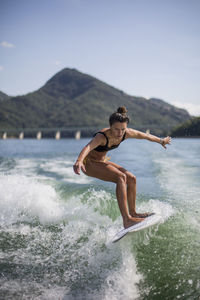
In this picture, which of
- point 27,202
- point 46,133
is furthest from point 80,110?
point 27,202

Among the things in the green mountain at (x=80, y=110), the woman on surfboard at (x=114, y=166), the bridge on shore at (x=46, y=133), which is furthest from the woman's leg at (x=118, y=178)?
the green mountain at (x=80, y=110)

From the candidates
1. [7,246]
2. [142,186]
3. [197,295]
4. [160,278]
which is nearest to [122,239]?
[160,278]

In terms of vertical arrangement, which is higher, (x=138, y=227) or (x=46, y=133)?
(x=46, y=133)

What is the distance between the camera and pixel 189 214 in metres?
6.03

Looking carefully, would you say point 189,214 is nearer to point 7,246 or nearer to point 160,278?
point 160,278

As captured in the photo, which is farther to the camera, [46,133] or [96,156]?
[46,133]

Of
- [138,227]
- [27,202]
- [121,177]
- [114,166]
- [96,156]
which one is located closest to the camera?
[138,227]

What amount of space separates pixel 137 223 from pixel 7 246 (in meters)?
2.42

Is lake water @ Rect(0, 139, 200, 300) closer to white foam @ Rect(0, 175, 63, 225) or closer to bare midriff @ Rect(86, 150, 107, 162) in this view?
white foam @ Rect(0, 175, 63, 225)

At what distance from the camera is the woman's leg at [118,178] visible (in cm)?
418

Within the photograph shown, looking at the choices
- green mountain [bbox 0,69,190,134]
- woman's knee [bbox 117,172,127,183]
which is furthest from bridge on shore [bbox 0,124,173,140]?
woman's knee [bbox 117,172,127,183]

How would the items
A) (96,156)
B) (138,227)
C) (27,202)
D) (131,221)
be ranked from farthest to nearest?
(27,202) < (96,156) < (131,221) < (138,227)

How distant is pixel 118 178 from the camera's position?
4262mm

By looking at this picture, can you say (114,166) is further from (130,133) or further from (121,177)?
(130,133)
